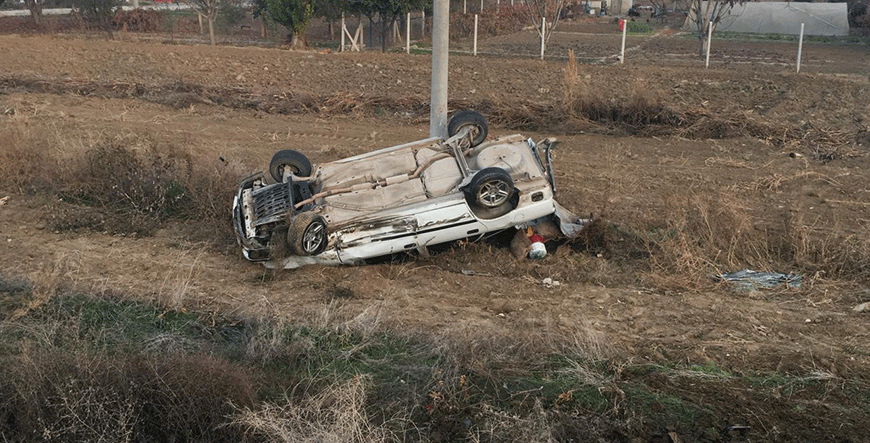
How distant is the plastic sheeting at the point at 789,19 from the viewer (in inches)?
1642

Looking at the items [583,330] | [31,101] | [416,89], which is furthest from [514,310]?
[31,101]

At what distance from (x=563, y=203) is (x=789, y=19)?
3687 centimetres

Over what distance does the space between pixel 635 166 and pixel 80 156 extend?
8325 mm

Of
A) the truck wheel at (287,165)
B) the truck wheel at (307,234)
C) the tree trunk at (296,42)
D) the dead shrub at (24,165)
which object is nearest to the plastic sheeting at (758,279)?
the truck wheel at (307,234)

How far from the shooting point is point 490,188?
8.73 metres

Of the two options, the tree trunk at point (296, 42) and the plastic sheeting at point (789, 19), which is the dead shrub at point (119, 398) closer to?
the tree trunk at point (296, 42)

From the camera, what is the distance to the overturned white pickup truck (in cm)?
873

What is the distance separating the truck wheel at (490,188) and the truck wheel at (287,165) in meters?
2.44

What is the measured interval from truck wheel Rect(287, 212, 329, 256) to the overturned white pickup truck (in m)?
0.01

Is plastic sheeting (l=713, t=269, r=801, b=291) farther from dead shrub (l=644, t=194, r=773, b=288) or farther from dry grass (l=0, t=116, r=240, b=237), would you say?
dry grass (l=0, t=116, r=240, b=237)

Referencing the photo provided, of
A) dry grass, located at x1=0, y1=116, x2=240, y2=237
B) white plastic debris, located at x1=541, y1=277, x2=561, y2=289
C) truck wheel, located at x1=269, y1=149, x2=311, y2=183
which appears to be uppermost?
truck wheel, located at x1=269, y1=149, x2=311, y2=183

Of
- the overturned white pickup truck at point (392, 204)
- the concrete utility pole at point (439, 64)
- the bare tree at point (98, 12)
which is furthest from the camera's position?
the bare tree at point (98, 12)

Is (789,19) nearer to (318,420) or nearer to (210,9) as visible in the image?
(210,9)

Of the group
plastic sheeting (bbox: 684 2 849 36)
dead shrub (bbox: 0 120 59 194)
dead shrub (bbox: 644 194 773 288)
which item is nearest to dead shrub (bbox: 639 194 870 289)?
dead shrub (bbox: 644 194 773 288)
